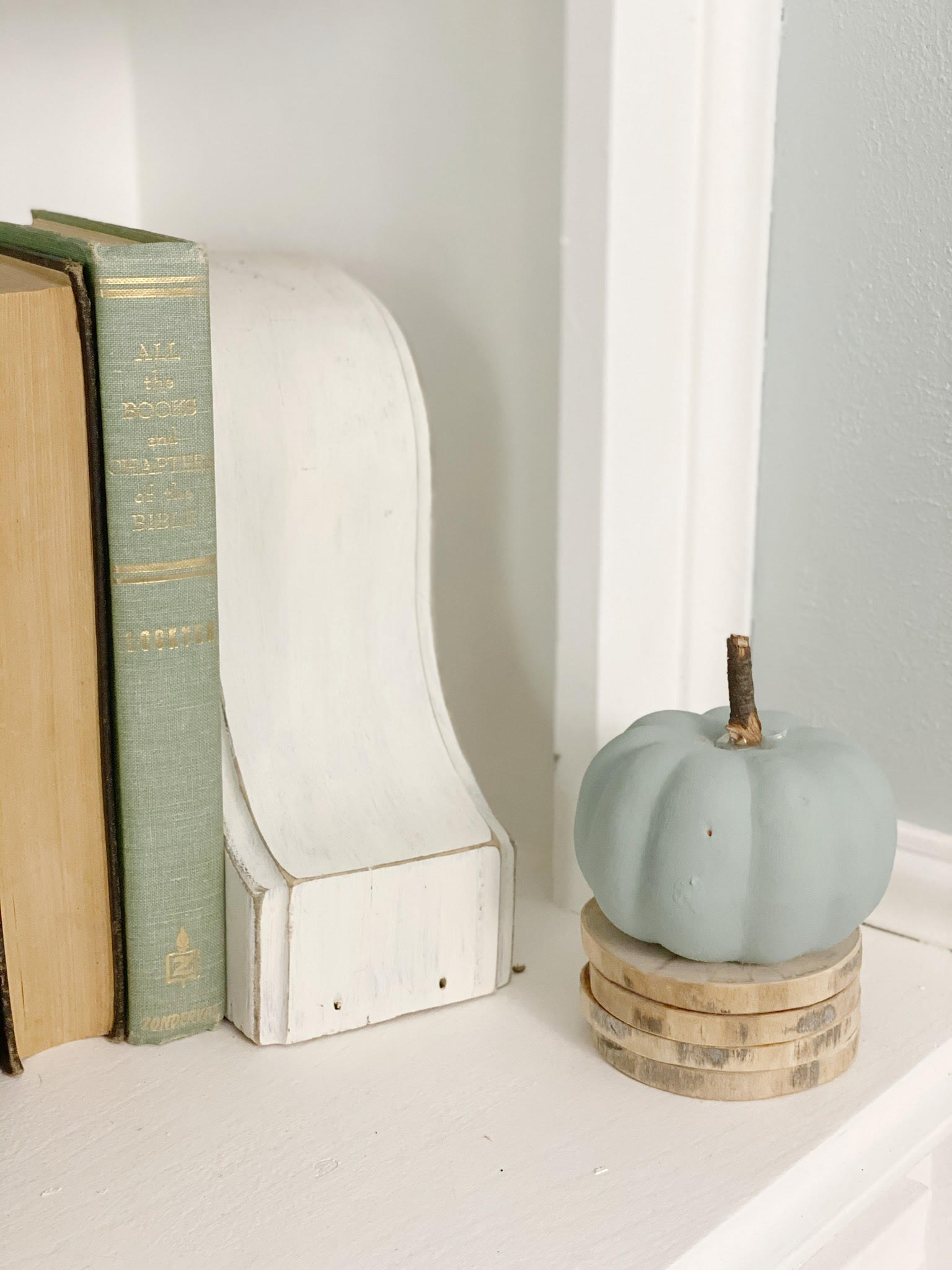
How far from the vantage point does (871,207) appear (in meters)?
0.70

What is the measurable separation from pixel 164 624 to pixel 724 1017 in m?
0.28

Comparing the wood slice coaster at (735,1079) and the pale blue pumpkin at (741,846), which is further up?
the pale blue pumpkin at (741,846)

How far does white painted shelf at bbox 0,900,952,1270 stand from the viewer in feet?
1.66

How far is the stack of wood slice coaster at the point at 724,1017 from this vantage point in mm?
571

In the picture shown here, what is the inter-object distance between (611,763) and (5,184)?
0.57 m

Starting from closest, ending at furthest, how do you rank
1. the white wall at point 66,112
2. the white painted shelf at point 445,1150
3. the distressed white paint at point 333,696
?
the white painted shelf at point 445,1150 → the distressed white paint at point 333,696 → the white wall at point 66,112

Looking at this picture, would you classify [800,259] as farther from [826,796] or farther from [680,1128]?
[680,1128]

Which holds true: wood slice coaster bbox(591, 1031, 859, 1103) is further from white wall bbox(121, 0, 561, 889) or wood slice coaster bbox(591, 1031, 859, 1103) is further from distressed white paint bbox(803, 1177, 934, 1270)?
white wall bbox(121, 0, 561, 889)

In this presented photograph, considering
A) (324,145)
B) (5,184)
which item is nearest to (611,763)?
(324,145)

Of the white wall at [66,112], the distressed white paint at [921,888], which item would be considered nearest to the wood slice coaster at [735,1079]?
the distressed white paint at [921,888]

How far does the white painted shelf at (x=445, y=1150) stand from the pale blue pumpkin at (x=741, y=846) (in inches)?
3.1

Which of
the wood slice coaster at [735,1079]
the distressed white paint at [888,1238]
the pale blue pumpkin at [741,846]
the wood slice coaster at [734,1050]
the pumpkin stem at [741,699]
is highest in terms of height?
the pumpkin stem at [741,699]

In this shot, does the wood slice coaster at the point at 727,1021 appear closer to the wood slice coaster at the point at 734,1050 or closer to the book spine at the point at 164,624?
the wood slice coaster at the point at 734,1050

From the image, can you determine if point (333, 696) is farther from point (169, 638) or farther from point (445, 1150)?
point (445, 1150)
